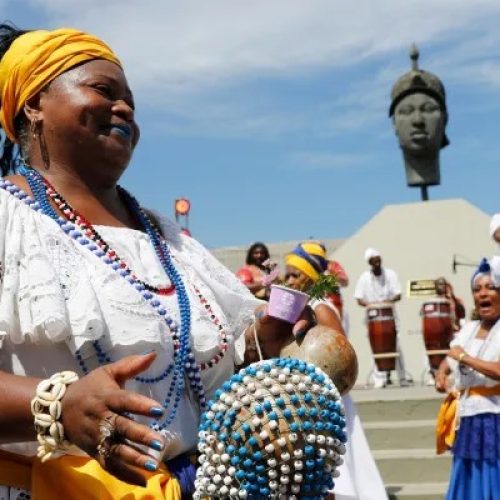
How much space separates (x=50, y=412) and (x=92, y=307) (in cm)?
37

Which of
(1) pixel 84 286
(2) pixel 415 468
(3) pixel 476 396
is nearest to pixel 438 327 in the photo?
(2) pixel 415 468

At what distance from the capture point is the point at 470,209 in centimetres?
1381

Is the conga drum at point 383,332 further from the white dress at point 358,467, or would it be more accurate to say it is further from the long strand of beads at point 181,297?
the long strand of beads at point 181,297

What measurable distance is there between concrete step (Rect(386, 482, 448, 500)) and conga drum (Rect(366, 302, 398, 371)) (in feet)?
13.5

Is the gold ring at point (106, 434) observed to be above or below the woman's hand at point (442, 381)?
below

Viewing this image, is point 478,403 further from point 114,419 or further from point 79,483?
point 114,419

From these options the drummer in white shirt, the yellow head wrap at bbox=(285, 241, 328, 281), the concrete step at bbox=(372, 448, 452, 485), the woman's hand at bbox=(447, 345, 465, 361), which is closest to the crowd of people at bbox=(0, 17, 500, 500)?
the yellow head wrap at bbox=(285, 241, 328, 281)

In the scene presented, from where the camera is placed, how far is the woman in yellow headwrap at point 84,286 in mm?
1740

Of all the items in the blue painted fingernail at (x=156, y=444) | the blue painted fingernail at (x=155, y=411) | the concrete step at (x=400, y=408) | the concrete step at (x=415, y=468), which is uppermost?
the concrete step at (x=400, y=408)

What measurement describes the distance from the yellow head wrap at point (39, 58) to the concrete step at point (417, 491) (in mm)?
6056

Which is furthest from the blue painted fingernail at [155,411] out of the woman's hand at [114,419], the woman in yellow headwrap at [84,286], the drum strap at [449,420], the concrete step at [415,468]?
the concrete step at [415,468]

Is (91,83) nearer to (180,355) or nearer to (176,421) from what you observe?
(180,355)

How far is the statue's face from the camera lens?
49.0 feet

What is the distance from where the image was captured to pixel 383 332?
11914 millimetres
